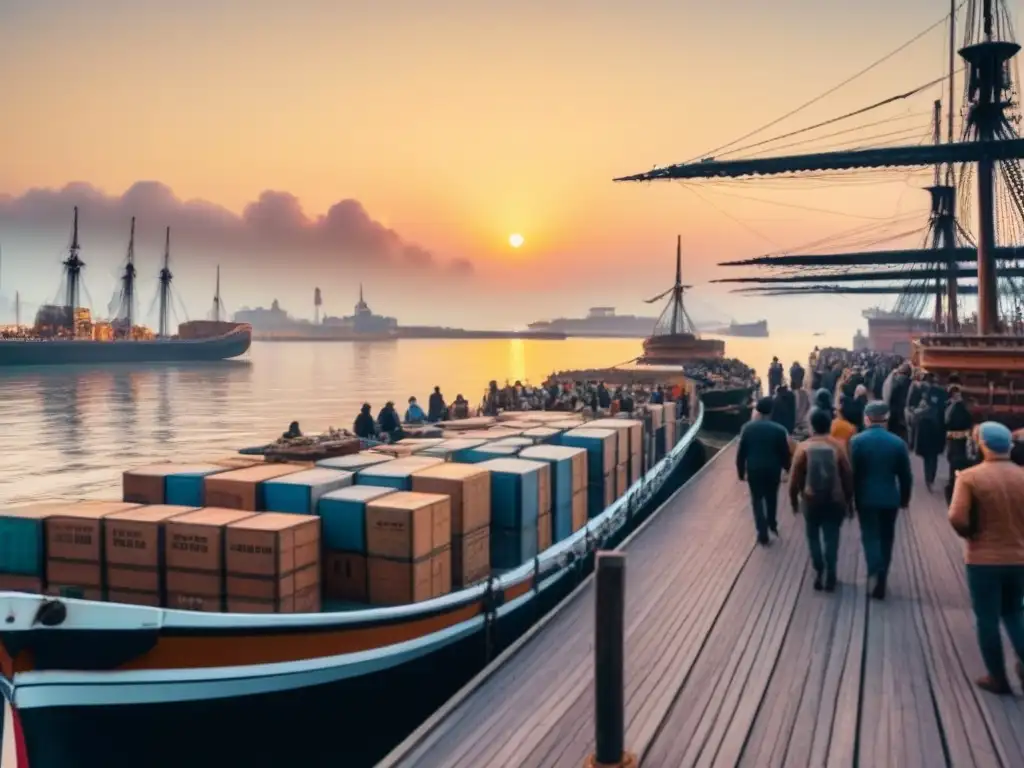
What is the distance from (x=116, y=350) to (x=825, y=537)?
6934 inches

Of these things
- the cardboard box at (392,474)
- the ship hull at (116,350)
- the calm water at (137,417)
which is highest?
the ship hull at (116,350)

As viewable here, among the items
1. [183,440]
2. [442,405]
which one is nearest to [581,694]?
[442,405]

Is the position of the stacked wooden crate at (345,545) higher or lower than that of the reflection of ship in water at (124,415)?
higher

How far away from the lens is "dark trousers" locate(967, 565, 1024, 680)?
6.14 meters

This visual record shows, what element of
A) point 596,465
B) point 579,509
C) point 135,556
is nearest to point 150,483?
point 135,556

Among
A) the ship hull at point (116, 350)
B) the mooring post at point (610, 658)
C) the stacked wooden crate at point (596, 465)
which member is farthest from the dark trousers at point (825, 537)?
the ship hull at point (116, 350)

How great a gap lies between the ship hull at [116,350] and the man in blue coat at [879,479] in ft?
547

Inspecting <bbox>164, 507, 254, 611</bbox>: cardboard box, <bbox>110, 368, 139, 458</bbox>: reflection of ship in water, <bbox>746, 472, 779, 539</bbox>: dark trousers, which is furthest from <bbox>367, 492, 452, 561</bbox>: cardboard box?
<bbox>110, 368, 139, 458</bbox>: reflection of ship in water

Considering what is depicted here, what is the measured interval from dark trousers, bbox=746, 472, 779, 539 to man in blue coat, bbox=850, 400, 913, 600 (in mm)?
2363

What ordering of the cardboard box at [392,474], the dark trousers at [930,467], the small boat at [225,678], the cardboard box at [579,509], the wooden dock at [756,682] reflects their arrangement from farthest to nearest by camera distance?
1. the dark trousers at [930,467]
2. the cardboard box at [579,509]
3. the cardboard box at [392,474]
4. the small boat at [225,678]
5. the wooden dock at [756,682]

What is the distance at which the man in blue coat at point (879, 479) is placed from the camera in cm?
858

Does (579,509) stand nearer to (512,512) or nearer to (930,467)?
(512,512)

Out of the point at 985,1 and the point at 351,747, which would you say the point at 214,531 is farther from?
the point at 985,1

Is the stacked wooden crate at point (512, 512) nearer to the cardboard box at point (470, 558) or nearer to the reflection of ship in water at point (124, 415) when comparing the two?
the cardboard box at point (470, 558)
